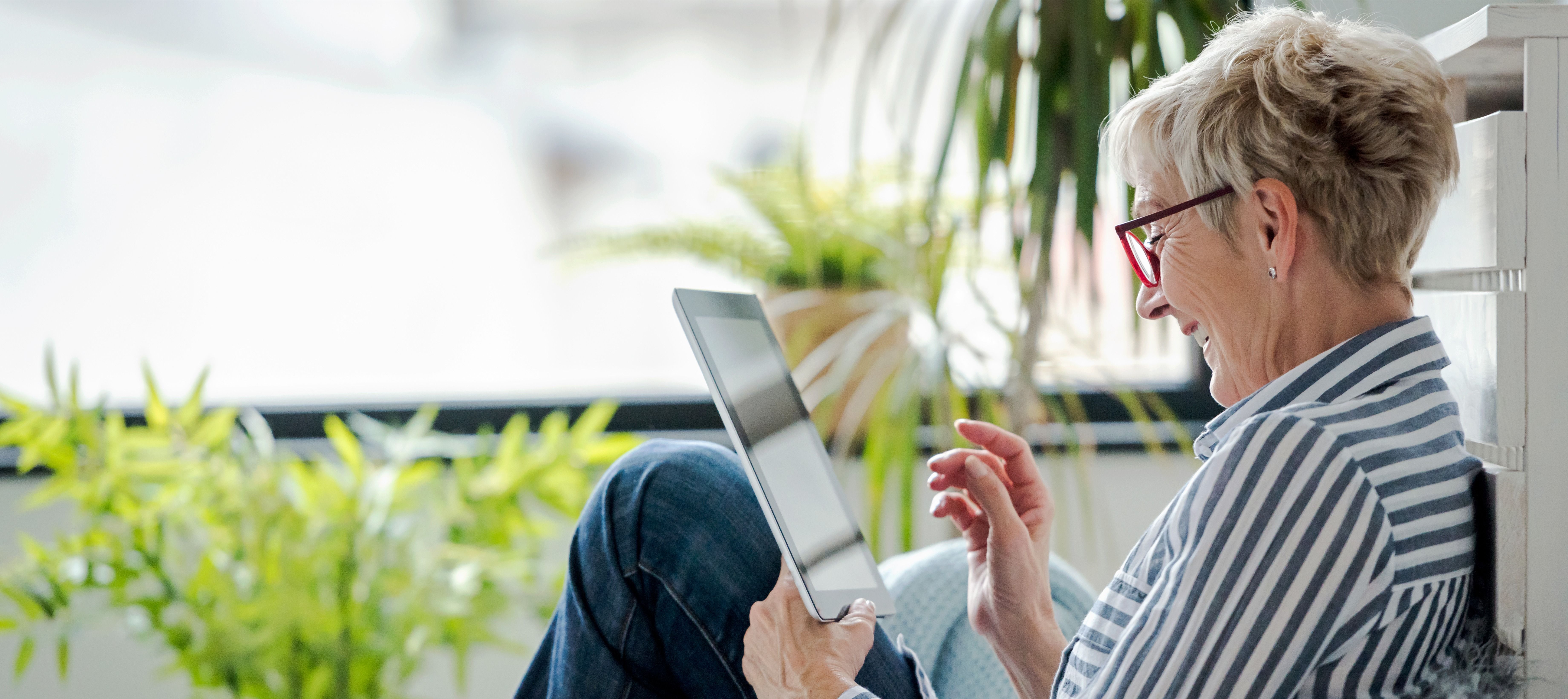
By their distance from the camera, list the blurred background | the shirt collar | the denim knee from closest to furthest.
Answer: the shirt collar < the denim knee < the blurred background

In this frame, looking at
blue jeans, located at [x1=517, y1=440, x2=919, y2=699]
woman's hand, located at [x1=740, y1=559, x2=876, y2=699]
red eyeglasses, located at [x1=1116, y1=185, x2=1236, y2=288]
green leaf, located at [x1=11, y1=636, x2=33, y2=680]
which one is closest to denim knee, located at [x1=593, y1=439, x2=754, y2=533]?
blue jeans, located at [x1=517, y1=440, x2=919, y2=699]

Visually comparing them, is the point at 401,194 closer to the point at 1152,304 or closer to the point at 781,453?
the point at 781,453

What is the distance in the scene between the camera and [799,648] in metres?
0.84

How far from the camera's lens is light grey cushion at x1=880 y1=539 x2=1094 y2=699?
3.70ft

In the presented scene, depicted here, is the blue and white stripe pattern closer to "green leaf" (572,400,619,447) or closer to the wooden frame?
the wooden frame

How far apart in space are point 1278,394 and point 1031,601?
33cm

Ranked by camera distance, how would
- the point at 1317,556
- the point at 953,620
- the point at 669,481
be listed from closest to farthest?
the point at 1317,556 → the point at 669,481 → the point at 953,620

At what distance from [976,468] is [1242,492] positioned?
0.30 metres

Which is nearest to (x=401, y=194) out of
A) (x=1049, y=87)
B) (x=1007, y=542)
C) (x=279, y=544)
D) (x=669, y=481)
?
(x=279, y=544)

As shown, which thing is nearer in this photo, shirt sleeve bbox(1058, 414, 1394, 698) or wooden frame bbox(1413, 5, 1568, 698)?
shirt sleeve bbox(1058, 414, 1394, 698)

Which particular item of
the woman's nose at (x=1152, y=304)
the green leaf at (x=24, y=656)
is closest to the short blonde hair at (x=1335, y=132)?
the woman's nose at (x=1152, y=304)

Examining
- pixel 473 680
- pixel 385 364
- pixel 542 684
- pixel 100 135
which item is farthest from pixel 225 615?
pixel 100 135

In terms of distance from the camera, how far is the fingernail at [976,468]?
885 mm

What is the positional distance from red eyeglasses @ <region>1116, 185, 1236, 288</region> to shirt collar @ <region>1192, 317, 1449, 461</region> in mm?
132
